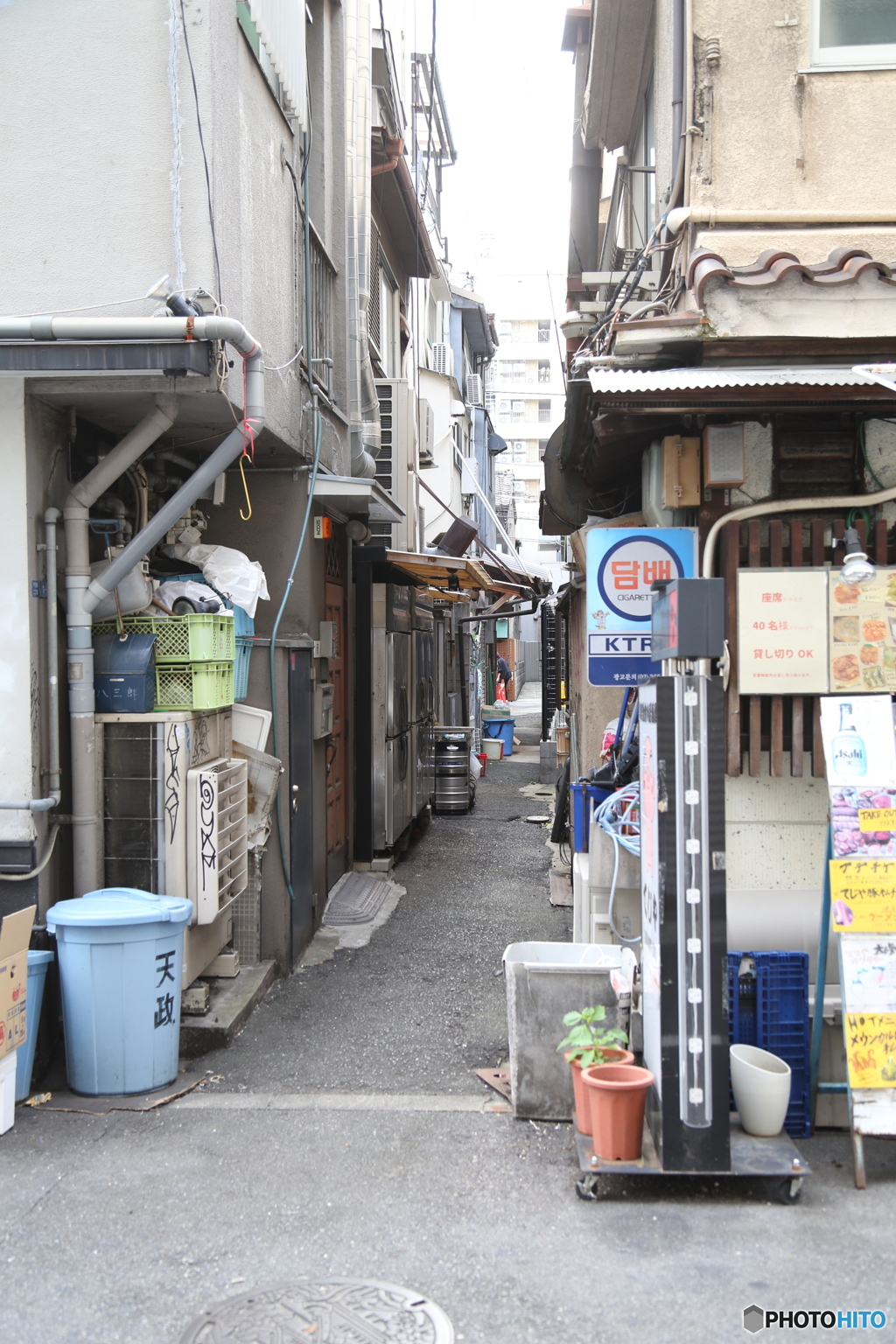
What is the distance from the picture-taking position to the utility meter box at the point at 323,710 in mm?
8547

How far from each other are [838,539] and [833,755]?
1.29 meters

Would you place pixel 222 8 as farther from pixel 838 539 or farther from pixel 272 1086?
pixel 272 1086

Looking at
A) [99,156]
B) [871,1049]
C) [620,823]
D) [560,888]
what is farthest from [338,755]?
[871,1049]

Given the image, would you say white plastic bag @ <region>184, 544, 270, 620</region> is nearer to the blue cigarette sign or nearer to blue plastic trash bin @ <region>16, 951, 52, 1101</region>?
the blue cigarette sign

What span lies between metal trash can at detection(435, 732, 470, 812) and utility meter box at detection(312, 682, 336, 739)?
5.91 m

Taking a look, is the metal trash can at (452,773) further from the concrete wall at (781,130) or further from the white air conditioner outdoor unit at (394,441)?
the concrete wall at (781,130)

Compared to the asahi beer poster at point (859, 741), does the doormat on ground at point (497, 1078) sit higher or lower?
lower

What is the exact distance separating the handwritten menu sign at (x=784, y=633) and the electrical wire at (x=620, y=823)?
94cm

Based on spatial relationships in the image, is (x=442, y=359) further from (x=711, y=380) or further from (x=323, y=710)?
(x=711, y=380)

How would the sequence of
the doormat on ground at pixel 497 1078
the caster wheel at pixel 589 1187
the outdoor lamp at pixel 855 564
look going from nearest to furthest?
1. the caster wheel at pixel 589 1187
2. the outdoor lamp at pixel 855 564
3. the doormat on ground at pixel 497 1078

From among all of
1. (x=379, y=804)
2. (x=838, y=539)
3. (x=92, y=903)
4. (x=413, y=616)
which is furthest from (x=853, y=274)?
(x=413, y=616)

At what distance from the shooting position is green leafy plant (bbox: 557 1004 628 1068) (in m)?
4.67

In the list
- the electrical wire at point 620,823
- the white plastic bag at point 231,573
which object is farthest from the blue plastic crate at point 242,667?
the electrical wire at point 620,823

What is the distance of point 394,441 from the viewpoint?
476 inches
